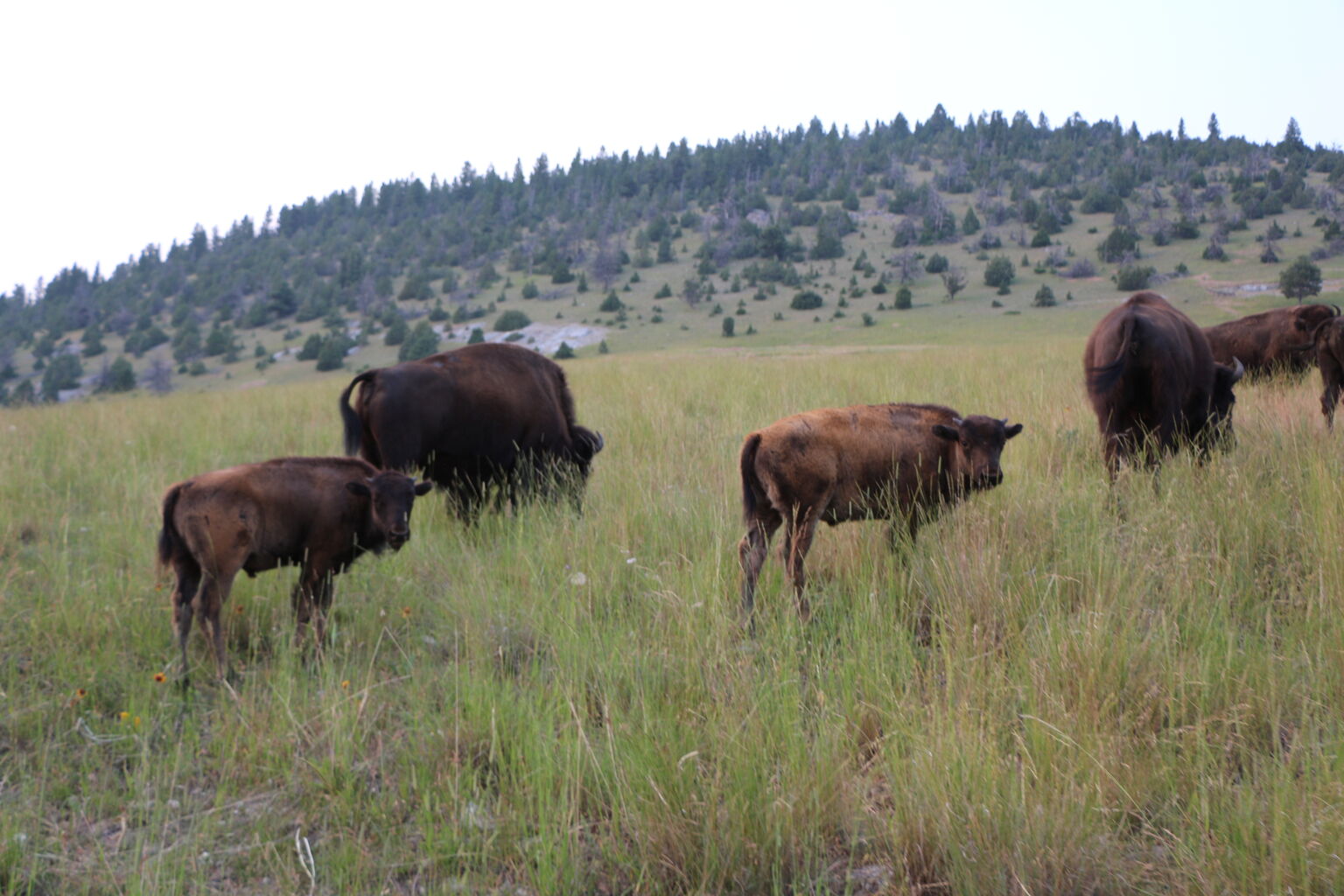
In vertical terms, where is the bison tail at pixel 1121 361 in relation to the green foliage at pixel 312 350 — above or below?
above

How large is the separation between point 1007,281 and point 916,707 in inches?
1912

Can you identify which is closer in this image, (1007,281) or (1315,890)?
(1315,890)

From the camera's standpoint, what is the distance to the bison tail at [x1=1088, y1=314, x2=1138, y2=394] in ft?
22.1

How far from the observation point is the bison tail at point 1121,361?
6.75 meters

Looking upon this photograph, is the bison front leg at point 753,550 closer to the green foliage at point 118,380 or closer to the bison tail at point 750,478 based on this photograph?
the bison tail at point 750,478

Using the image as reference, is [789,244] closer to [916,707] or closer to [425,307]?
[425,307]

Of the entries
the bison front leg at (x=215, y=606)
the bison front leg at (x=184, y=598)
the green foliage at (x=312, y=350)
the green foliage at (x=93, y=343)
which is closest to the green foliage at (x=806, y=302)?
the green foliage at (x=312, y=350)

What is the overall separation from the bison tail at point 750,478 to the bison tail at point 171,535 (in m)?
2.91

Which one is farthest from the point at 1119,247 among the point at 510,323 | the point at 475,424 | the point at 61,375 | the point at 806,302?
the point at 61,375

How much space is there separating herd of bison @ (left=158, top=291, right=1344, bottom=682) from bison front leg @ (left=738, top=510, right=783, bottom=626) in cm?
1

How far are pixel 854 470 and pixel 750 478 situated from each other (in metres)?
0.61

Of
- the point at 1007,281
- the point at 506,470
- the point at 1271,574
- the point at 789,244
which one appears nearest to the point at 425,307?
the point at 789,244

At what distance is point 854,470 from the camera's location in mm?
5160

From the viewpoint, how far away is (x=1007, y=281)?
4788cm
